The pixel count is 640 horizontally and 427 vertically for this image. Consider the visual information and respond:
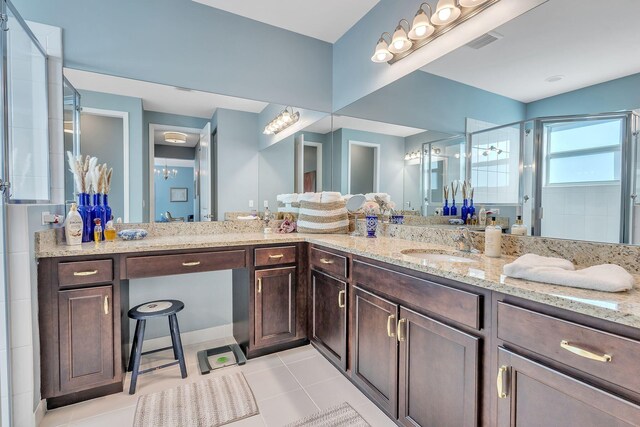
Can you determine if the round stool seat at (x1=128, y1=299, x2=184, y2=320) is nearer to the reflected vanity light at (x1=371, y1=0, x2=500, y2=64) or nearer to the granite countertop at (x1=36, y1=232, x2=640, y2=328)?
the granite countertop at (x1=36, y1=232, x2=640, y2=328)

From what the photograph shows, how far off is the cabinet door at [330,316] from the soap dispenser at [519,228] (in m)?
0.97

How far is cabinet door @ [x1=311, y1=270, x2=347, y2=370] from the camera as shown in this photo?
197cm

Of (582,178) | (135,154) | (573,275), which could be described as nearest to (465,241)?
(582,178)

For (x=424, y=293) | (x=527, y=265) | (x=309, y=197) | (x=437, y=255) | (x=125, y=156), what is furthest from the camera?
(x=309, y=197)

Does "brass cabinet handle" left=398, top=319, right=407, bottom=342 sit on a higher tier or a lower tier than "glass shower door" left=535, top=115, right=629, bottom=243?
lower

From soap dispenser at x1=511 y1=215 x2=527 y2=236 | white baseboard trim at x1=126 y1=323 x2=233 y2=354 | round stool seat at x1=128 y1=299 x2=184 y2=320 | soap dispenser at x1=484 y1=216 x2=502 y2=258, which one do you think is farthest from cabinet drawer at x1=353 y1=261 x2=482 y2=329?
white baseboard trim at x1=126 y1=323 x2=233 y2=354

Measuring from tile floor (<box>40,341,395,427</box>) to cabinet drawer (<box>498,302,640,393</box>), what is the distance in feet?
3.22

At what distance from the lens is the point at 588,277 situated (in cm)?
97

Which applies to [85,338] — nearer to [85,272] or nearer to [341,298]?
[85,272]

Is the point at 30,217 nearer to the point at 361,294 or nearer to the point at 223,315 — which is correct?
the point at 223,315

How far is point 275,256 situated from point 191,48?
68.3 inches

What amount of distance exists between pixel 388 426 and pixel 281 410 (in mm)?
581

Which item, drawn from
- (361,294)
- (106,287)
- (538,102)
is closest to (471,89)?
(538,102)

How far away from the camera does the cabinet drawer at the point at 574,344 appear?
0.77 m
